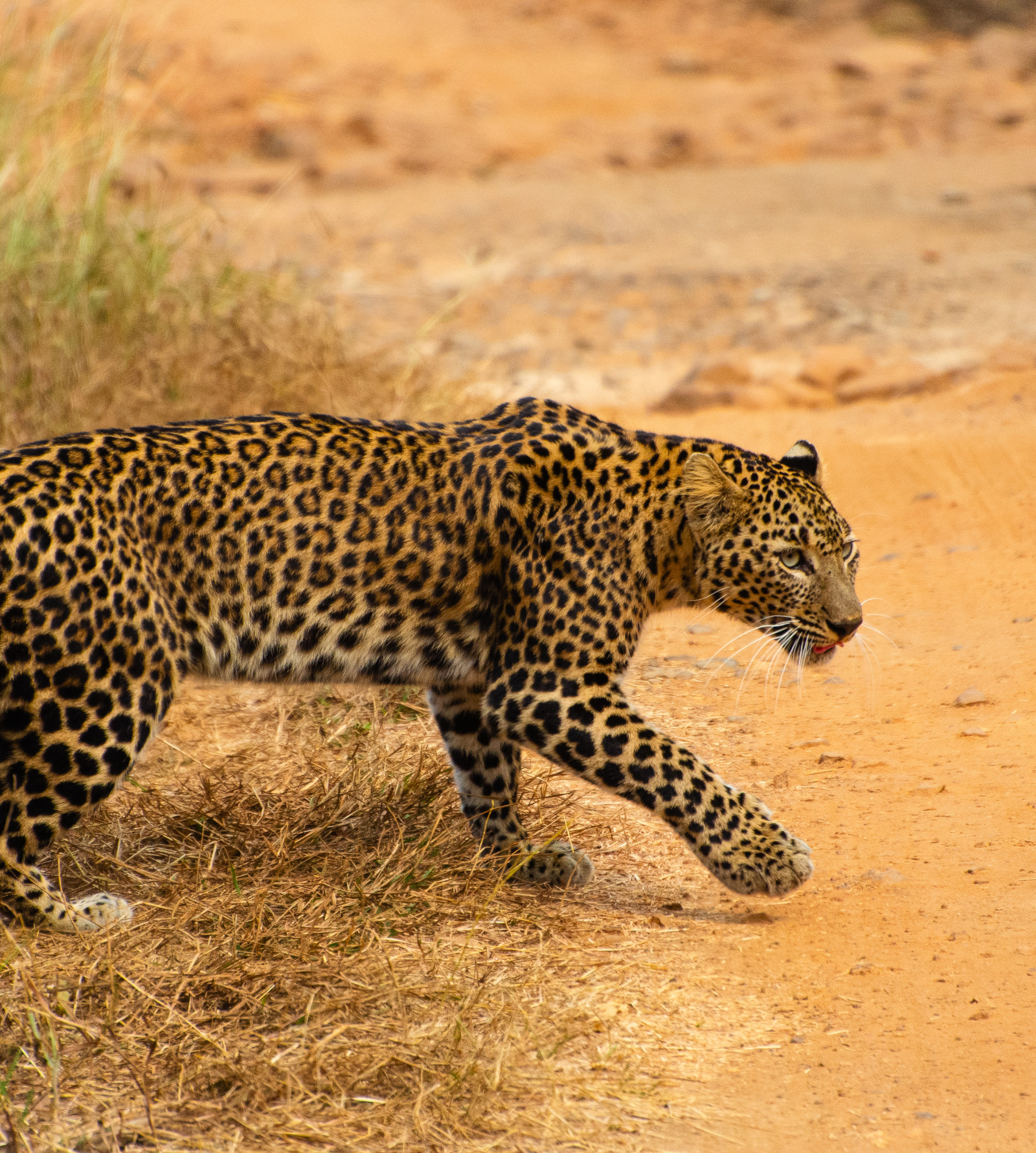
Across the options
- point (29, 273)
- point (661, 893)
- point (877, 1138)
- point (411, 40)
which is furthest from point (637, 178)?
point (877, 1138)

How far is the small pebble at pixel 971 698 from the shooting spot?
276 inches

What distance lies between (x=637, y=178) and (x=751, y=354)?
9.39 metres

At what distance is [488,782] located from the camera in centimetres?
579

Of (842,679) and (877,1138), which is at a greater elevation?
(877,1138)

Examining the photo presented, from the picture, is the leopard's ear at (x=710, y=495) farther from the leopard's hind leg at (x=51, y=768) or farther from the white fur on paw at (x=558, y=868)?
the leopard's hind leg at (x=51, y=768)

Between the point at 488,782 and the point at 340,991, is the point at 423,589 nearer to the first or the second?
the point at 488,782

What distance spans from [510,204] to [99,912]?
15.2 metres

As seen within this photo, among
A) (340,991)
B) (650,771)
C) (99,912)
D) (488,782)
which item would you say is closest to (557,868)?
(488,782)

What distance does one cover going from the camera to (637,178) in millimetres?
21406

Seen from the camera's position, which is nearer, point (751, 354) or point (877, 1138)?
point (877, 1138)

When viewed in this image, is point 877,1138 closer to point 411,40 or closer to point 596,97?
point 596,97

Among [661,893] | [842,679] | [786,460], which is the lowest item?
[842,679]

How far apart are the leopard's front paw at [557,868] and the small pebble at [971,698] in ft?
7.23

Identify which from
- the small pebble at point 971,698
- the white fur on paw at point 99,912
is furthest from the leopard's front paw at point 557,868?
the small pebble at point 971,698
